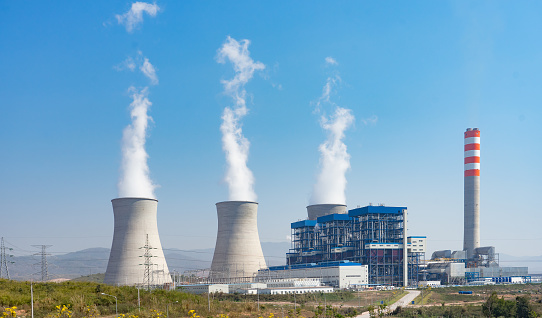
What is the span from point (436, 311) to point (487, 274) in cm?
3347

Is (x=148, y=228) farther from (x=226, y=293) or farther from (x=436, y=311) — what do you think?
(x=436, y=311)

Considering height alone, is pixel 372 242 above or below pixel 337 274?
above

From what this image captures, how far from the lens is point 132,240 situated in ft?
138

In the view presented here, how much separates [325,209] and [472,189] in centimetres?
1650

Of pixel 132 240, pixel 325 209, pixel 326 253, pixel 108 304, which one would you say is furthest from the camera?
pixel 325 209

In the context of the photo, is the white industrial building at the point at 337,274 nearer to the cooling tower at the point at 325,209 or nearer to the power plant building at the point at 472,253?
the cooling tower at the point at 325,209

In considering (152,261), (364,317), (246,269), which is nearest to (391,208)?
(246,269)

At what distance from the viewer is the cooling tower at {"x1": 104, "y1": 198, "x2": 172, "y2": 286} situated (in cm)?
4206

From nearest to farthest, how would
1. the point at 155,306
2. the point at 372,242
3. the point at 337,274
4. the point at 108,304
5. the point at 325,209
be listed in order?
the point at 155,306
the point at 108,304
the point at 337,274
the point at 372,242
the point at 325,209

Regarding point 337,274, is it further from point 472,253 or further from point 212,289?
point 472,253

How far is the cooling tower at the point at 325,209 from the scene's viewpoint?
63438 millimetres

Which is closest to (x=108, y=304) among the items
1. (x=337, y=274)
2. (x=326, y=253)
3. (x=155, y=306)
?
(x=155, y=306)

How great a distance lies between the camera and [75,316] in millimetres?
20375

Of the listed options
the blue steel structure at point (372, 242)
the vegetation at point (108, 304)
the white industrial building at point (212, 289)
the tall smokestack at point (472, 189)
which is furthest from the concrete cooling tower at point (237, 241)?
the tall smokestack at point (472, 189)
